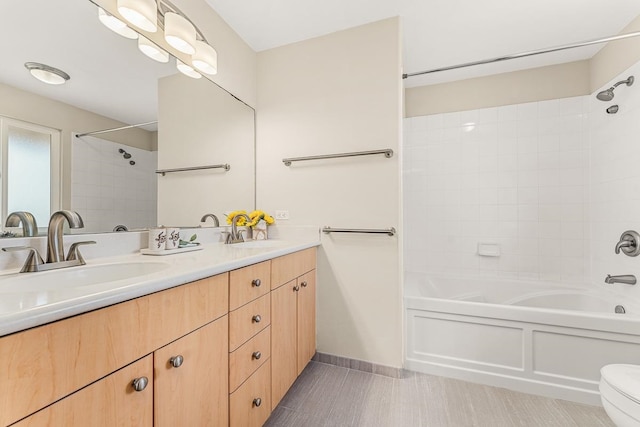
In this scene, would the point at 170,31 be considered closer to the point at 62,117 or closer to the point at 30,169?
the point at 62,117

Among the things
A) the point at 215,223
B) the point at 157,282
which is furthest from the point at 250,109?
the point at 157,282

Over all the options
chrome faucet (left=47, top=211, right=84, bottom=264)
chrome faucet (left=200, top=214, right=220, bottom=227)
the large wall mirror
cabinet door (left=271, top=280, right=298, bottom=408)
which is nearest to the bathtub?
cabinet door (left=271, top=280, right=298, bottom=408)

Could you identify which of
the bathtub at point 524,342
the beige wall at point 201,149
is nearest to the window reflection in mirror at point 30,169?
the beige wall at point 201,149

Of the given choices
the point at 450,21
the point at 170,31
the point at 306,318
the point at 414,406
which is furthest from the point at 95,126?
the point at 450,21

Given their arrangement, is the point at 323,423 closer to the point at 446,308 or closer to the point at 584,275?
the point at 446,308

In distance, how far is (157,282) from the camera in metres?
0.72

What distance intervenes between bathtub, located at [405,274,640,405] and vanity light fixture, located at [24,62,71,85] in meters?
2.11

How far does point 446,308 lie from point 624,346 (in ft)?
2.84

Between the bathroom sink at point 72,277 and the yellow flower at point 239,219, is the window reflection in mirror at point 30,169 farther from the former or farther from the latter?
the yellow flower at point 239,219

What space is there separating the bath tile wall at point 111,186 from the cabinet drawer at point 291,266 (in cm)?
68

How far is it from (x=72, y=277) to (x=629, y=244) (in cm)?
311

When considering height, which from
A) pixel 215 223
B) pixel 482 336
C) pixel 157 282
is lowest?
pixel 482 336

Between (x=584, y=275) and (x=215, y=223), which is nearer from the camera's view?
(x=215, y=223)

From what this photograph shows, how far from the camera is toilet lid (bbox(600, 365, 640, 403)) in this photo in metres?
1.03
